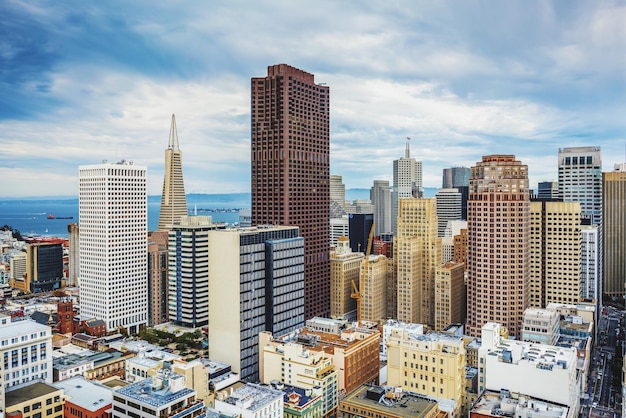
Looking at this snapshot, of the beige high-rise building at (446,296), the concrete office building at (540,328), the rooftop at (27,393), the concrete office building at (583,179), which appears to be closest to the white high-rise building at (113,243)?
the rooftop at (27,393)

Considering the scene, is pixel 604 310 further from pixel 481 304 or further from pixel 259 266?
pixel 259 266

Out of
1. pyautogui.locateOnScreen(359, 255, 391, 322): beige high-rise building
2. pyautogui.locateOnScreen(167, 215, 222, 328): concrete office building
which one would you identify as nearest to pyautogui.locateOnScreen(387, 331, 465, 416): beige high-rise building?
pyautogui.locateOnScreen(359, 255, 391, 322): beige high-rise building

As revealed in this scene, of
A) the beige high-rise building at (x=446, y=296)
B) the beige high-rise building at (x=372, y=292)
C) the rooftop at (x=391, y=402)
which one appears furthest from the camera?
the beige high-rise building at (x=372, y=292)

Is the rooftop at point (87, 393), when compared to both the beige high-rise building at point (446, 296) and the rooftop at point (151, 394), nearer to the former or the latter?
the rooftop at point (151, 394)

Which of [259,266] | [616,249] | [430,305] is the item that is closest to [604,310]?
[616,249]

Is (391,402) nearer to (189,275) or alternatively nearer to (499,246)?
(499,246)

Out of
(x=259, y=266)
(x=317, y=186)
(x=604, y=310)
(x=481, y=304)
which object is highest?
(x=317, y=186)

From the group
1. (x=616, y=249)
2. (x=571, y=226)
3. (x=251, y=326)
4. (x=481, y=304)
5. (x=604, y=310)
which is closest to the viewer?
(x=251, y=326)
